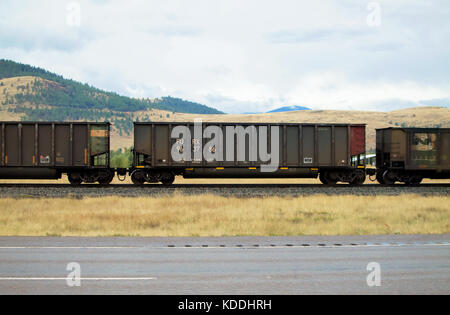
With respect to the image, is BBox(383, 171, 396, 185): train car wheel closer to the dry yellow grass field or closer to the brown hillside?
the dry yellow grass field

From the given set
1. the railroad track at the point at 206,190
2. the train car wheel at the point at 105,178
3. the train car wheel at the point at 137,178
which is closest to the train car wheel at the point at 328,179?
the railroad track at the point at 206,190

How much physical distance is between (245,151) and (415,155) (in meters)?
9.50

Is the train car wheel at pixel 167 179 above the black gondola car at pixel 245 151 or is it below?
below

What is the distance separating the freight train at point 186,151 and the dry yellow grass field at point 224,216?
13.2 ft

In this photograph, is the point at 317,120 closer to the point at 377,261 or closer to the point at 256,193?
the point at 256,193

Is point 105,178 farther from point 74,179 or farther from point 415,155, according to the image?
point 415,155

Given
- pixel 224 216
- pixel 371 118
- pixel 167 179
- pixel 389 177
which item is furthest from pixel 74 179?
pixel 371 118

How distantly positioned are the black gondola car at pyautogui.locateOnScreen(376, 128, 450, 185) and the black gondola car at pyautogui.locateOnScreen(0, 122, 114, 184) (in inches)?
614

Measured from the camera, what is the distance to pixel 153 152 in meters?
24.4

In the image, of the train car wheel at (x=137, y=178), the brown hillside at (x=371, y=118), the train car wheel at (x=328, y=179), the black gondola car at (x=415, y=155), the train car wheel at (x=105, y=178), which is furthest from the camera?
the brown hillside at (x=371, y=118)

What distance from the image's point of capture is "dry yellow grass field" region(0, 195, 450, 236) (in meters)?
13.5

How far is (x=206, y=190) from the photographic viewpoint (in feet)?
76.1

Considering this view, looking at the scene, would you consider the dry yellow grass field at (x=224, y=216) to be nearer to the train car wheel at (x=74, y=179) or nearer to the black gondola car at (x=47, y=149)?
the black gondola car at (x=47, y=149)

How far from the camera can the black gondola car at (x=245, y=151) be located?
2459 cm
